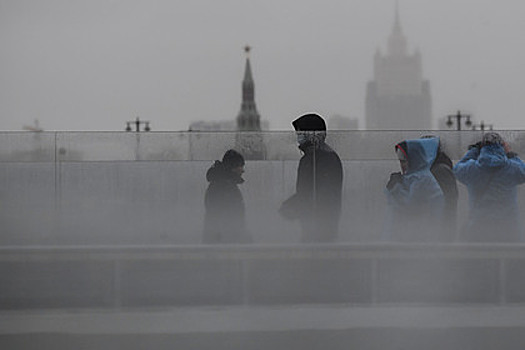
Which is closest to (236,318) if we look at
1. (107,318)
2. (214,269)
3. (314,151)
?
(214,269)

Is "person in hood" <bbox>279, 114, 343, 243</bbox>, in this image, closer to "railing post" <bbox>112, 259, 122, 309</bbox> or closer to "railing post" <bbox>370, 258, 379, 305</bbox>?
"railing post" <bbox>370, 258, 379, 305</bbox>

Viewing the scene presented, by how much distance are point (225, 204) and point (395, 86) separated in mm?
953

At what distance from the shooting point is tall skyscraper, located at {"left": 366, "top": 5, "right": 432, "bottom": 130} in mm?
3834

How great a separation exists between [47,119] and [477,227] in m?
2.05

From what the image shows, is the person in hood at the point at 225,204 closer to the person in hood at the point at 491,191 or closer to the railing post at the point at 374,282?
the railing post at the point at 374,282

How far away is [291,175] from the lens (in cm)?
413

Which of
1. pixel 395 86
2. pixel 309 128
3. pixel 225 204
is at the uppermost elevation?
pixel 395 86

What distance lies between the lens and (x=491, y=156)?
428cm

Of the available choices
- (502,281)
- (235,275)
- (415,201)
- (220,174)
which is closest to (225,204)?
(220,174)

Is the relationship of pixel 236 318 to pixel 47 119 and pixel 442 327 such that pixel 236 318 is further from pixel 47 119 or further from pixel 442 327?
pixel 47 119

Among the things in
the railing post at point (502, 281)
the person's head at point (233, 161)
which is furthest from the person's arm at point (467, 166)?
the person's head at point (233, 161)

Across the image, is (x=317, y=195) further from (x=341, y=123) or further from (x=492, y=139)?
(x=492, y=139)

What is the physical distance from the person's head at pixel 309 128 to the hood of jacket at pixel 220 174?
0.37m

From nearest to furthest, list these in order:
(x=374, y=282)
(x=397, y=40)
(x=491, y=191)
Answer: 1. (x=397, y=40)
2. (x=374, y=282)
3. (x=491, y=191)
